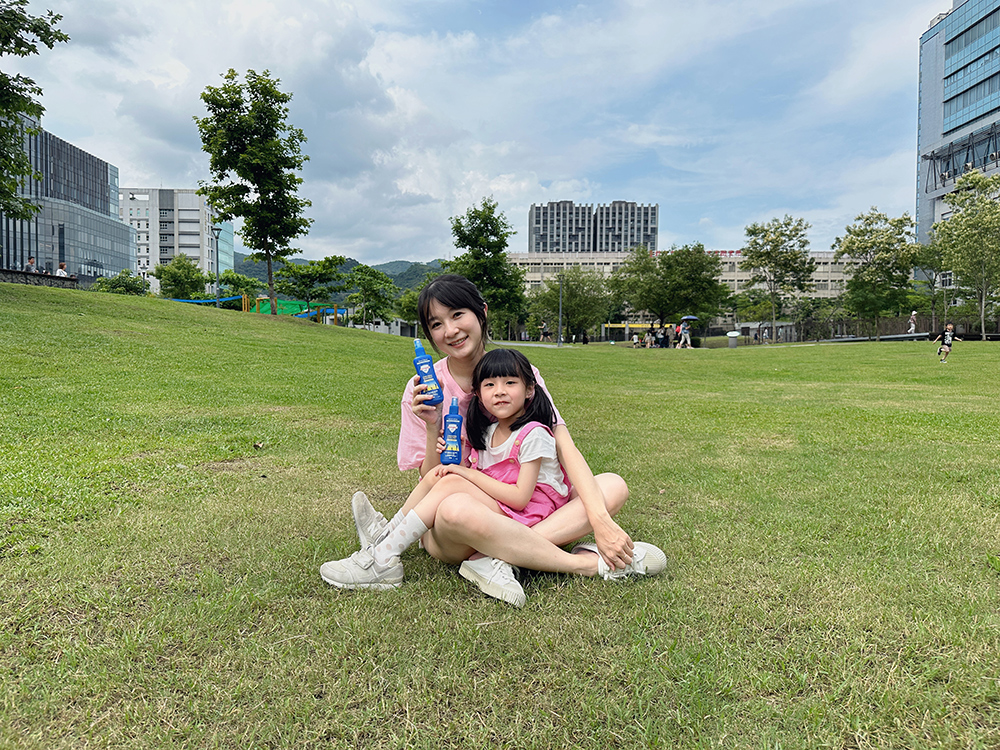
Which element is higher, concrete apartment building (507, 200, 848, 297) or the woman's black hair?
concrete apartment building (507, 200, 848, 297)

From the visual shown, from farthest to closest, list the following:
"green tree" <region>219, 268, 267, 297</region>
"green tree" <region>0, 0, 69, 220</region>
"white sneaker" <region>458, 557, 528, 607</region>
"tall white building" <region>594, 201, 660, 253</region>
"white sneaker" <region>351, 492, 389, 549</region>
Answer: "tall white building" <region>594, 201, 660, 253</region> < "green tree" <region>219, 268, 267, 297</region> < "green tree" <region>0, 0, 69, 220</region> < "white sneaker" <region>351, 492, 389, 549</region> < "white sneaker" <region>458, 557, 528, 607</region>

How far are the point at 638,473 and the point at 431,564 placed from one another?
2.48 m

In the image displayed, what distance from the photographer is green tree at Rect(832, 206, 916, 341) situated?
1523 inches

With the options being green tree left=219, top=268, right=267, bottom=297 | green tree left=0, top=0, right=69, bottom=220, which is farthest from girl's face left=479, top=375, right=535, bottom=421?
green tree left=219, top=268, right=267, bottom=297

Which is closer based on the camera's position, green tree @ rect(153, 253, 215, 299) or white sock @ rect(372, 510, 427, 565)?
white sock @ rect(372, 510, 427, 565)

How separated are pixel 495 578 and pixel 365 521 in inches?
33.5

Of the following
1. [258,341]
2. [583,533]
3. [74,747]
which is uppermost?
[258,341]

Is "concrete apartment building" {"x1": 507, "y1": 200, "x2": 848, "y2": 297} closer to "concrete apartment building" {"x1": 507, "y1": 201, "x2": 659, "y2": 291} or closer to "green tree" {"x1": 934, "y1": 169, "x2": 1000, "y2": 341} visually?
"concrete apartment building" {"x1": 507, "y1": 201, "x2": 659, "y2": 291}

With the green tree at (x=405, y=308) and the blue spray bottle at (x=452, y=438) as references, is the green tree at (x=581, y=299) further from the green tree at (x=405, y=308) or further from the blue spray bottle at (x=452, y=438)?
the blue spray bottle at (x=452, y=438)

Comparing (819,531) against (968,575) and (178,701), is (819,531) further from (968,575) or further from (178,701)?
(178,701)

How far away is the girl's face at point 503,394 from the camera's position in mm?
2705

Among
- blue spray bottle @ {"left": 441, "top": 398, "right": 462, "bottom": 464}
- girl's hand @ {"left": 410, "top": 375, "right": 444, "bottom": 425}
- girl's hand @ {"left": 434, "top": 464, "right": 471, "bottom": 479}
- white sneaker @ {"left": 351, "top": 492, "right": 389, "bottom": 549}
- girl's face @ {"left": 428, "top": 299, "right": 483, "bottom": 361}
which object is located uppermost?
girl's face @ {"left": 428, "top": 299, "right": 483, "bottom": 361}

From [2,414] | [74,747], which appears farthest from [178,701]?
[2,414]

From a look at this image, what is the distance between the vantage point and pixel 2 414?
20.4ft
